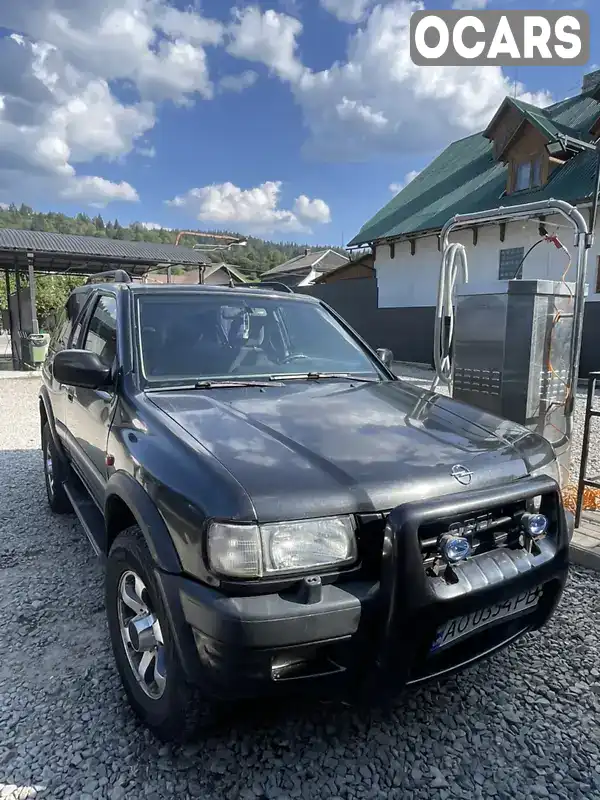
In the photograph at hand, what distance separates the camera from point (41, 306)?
110 feet

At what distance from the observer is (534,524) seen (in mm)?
2045

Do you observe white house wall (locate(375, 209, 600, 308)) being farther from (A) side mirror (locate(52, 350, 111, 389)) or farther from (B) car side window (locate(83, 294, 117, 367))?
(A) side mirror (locate(52, 350, 111, 389))

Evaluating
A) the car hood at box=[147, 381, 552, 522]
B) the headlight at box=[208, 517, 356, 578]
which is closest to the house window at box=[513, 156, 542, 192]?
the car hood at box=[147, 381, 552, 522]

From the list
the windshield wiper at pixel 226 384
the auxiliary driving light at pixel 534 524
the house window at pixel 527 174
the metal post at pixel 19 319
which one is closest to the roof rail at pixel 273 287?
the windshield wiper at pixel 226 384

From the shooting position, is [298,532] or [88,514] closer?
[298,532]

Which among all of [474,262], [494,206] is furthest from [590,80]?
[474,262]

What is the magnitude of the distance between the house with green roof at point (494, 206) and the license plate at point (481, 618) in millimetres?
11288

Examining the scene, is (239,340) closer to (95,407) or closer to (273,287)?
(95,407)

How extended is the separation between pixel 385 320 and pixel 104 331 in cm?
1495

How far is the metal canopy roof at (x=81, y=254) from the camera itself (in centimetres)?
1533

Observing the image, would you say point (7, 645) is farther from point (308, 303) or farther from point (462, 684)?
point (308, 303)

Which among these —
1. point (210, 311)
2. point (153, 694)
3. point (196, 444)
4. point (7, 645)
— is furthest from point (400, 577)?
point (7, 645)

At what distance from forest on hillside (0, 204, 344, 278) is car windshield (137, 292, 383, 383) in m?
67.3

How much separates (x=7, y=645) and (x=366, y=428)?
2.14 m
